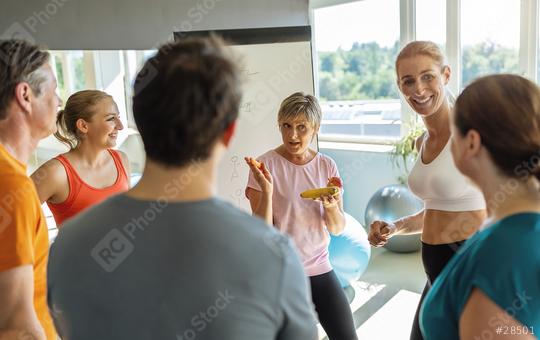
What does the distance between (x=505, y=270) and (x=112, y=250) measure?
2.34 ft

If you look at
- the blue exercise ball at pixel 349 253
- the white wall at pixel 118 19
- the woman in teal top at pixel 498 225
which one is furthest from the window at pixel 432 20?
the woman in teal top at pixel 498 225

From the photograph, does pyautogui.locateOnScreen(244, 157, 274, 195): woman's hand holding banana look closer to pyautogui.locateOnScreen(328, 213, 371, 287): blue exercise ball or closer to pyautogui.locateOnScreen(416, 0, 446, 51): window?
pyautogui.locateOnScreen(328, 213, 371, 287): blue exercise ball

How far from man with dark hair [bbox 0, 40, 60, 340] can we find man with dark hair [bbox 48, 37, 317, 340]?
14.3 inches

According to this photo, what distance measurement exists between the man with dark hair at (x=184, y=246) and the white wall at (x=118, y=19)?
260 centimetres

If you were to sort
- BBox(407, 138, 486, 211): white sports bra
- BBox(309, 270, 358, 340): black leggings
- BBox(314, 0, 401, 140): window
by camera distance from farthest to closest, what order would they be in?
BBox(314, 0, 401, 140): window → BBox(309, 270, 358, 340): black leggings → BBox(407, 138, 486, 211): white sports bra

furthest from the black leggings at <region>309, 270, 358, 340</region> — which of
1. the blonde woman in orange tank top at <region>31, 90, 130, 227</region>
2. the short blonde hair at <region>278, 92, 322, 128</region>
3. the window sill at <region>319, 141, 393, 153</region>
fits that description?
the window sill at <region>319, 141, 393, 153</region>

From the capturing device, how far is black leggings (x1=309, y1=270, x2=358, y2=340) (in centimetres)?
198

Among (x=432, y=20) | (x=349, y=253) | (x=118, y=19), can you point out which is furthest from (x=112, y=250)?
(x=432, y=20)

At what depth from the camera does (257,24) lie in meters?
4.13

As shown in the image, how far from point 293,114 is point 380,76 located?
3028mm

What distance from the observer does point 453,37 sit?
13.5 feet

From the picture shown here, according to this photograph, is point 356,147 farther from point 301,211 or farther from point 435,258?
point 435,258

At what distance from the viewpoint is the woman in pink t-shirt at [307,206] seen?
1992 mm

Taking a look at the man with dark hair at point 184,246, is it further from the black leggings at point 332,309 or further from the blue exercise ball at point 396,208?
the blue exercise ball at point 396,208
